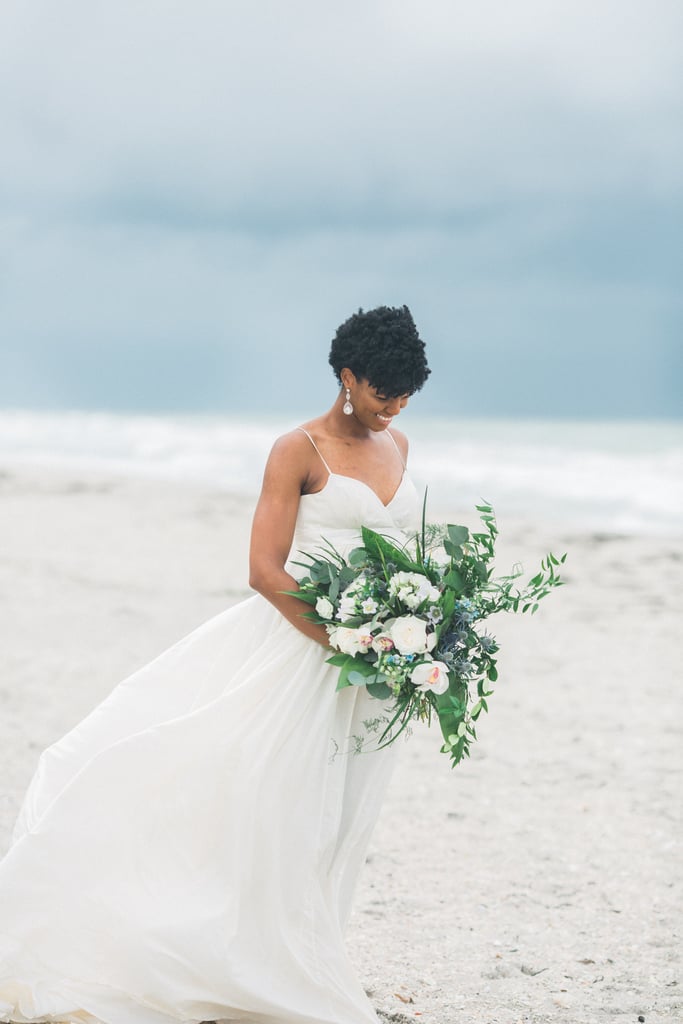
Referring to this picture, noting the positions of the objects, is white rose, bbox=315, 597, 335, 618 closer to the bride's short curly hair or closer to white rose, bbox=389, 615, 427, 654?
white rose, bbox=389, 615, 427, 654

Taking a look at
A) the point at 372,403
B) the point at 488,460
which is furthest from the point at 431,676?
the point at 488,460

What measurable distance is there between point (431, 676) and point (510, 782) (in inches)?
136

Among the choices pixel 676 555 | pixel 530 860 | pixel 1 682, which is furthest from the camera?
pixel 676 555

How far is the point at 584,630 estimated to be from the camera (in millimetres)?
9461

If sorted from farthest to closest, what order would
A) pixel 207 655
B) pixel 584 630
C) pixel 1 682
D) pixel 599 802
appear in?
1. pixel 584 630
2. pixel 1 682
3. pixel 599 802
4. pixel 207 655

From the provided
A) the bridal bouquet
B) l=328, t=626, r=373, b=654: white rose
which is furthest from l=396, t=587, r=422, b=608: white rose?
l=328, t=626, r=373, b=654: white rose

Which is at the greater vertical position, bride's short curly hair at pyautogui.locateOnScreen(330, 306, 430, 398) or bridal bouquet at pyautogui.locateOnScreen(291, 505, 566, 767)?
bride's short curly hair at pyautogui.locateOnScreen(330, 306, 430, 398)

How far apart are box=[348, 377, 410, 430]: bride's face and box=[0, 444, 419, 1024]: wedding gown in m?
0.22

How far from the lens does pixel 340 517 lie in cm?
313

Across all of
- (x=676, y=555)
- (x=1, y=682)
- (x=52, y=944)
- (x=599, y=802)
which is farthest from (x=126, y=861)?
(x=676, y=555)

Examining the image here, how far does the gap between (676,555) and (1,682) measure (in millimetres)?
8651

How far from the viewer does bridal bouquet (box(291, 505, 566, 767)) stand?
9.43 feet

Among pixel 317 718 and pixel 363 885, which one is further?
pixel 363 885

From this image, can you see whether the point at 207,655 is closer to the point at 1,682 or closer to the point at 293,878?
the point at 293,878
